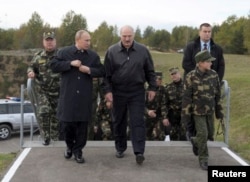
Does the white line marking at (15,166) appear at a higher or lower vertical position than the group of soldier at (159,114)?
lower

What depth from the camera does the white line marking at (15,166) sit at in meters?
5.03

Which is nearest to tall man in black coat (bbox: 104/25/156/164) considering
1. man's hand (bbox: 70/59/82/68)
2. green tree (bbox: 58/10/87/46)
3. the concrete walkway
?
the concrete walkway

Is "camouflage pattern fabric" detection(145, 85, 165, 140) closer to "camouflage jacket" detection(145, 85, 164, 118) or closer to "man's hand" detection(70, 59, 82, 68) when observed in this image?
"camouflage jacket" detection(145, 85, 164, 118)

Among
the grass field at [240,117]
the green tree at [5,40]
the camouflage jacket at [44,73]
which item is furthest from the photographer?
the green tree at [5,40]

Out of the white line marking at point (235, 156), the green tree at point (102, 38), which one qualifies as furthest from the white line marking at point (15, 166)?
the green tree at point (102, 38)

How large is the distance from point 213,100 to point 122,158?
1382 mm

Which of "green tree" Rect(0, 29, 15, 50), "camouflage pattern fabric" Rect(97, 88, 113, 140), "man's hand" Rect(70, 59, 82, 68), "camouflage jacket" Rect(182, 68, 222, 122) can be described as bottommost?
"camouflage pattern fabric" Rect(97, 88, 113, 140)

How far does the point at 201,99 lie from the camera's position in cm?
539

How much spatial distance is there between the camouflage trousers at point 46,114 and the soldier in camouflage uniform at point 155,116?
5.12 feet

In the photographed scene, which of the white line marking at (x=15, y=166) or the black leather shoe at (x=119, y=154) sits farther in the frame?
the black leather shoe at (x=119, y=154)

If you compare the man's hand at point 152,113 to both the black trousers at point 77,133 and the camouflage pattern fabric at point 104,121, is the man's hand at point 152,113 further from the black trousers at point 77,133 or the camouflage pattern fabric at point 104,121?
the black trousers at point 77,133

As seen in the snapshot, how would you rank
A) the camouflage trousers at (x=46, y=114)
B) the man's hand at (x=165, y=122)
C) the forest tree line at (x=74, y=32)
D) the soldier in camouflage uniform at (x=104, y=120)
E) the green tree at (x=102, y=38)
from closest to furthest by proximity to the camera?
1. the camouflage trousers at (x=46, y=114)
2. the man's hand at (x=165, y=122)
3. the soldier in camouflage uniform at (x=104, y=120)
4. the forest tree line at (x=74, y=32)
5. the green tree at (x=102, y=38)

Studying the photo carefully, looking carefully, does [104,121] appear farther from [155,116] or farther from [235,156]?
[235,156]

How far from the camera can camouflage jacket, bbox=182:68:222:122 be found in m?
5.38
